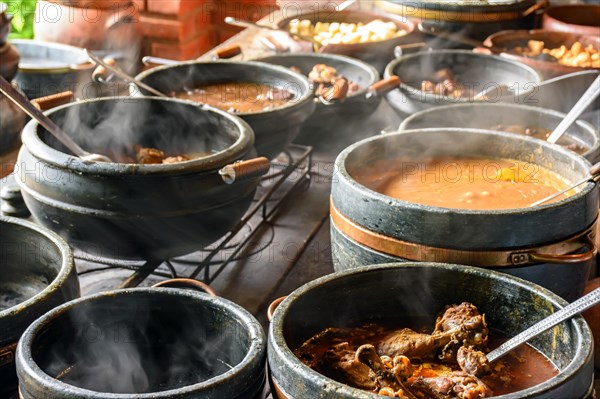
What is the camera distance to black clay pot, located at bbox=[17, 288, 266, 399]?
6.27ft

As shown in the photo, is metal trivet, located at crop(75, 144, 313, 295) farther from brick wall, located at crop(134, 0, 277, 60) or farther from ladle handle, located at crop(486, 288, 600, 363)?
brick wall, located at crop(134, 0, 277, 60)

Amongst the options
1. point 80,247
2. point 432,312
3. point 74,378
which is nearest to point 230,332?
point 74,378

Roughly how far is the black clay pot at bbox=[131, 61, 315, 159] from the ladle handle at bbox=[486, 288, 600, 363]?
1.58 meters

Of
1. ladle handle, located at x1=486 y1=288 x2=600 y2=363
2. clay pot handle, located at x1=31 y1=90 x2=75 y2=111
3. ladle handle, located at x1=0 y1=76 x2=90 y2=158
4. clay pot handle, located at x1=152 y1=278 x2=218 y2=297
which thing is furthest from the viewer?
clay pot handle, located at x1=31 y1=90 x2=75 y2=111

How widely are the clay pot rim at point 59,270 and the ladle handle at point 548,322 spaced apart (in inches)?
41.8

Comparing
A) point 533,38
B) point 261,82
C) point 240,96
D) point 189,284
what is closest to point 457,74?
point 533,38

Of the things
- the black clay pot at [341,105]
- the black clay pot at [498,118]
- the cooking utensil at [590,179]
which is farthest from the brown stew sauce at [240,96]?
the cooking utensil at [590,179]

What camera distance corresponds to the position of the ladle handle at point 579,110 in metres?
2.97

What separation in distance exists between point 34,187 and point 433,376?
1.51 metres

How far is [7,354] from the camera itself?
200 centimetres

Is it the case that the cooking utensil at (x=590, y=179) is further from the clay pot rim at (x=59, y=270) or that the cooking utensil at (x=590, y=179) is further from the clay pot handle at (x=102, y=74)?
the clay pot handle at (x=102, y=74)

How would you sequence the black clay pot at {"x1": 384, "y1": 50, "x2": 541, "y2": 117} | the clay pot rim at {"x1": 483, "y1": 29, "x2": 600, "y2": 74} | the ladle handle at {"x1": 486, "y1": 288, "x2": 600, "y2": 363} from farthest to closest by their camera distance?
the clay pot rim at {"x1": 483, "y1": 29, "x2": 600, "y2": 74} < the black clay pot at {"x1": 384, "y1": 50, "x2": 541, "y2": 117} < the ladle handle at {"x1": 486, "y1": 288, "x2": 600, "y2": 363}

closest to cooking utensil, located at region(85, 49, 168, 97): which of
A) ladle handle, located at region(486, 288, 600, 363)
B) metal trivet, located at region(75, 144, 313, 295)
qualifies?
metal trivet, located at region(75, 144, 313, 295)

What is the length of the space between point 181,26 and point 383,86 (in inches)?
118
